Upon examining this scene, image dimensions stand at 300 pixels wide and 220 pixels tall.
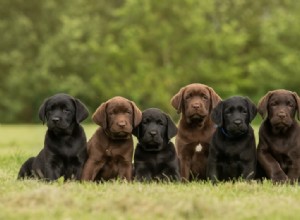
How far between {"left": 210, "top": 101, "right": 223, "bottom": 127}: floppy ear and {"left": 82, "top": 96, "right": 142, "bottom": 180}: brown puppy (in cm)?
94

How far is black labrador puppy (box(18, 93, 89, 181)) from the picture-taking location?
30.1ft

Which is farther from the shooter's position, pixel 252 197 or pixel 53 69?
pixel 53 69

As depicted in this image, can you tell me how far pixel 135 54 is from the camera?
47094 mm

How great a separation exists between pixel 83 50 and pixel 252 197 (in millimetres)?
39412

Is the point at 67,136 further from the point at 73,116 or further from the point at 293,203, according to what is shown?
the point at 293,203

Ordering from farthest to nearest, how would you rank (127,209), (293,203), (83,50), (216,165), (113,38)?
(113,38) < (83,50) < (216,165) < (293,203) < (127,209)

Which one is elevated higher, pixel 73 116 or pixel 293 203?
pixel 73 116

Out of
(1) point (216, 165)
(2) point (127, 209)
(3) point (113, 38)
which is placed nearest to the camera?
Answer: (2) point (127, 209)

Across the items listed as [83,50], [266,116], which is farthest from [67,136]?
[83,50]

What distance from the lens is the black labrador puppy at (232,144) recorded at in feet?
30.0

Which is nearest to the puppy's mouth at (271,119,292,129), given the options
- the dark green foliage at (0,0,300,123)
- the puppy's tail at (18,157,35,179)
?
the puppy's tail at (18,157,35,179)

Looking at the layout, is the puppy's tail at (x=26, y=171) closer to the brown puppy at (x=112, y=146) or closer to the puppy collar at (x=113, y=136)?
the brown puppy at (x=112, y=146)

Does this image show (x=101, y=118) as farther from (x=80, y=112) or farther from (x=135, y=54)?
(x=135, y=54)

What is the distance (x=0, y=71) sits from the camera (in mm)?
46719
